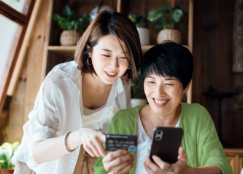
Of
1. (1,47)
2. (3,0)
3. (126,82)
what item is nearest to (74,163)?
(126,82)

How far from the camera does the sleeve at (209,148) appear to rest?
96cm

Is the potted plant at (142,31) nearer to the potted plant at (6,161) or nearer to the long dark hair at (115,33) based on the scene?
the long dark hair at (115,33)

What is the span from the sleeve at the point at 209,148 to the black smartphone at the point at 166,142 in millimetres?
291

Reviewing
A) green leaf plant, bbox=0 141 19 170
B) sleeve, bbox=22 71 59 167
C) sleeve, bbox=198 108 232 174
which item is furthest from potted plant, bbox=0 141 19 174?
sleeve, bbox=198 108 232 174

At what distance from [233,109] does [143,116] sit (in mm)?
1547

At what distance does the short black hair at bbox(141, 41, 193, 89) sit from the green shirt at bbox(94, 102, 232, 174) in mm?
168

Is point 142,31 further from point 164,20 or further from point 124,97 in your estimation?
point 124,97

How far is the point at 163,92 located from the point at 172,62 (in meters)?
0.15

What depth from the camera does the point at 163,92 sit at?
1.09 metres

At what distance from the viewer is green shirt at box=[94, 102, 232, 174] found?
103 centimetres

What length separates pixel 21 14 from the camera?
2.37m

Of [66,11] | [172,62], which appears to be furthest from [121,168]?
[66,11]

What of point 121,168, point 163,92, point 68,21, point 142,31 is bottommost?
point 121,168

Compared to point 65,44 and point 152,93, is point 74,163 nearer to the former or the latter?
point 152,93
